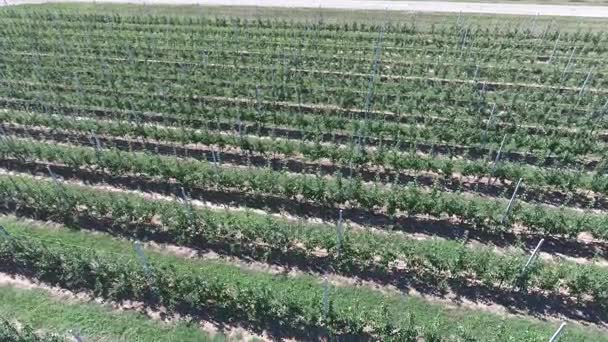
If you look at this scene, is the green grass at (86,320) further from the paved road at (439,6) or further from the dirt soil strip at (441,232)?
the paved road at (439,6)

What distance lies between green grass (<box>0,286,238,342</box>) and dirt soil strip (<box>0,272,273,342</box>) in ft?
0.34

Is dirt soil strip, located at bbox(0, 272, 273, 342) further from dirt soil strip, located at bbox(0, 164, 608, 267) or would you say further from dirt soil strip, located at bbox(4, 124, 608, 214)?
dirt soil strip, located at bbox(4, 124, 608, 214)

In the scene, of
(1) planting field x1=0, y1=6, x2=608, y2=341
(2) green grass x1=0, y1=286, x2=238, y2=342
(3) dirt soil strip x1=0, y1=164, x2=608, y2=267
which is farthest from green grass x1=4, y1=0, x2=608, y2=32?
(2) green grass x1=0, y1=286, x2=238, y2=342

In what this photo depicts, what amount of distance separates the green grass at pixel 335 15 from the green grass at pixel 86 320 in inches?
826

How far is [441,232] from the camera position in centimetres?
1348

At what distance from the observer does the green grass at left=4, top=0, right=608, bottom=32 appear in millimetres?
26688

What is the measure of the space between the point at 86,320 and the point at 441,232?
996cm

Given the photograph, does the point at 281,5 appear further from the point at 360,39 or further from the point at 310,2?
the point at 360,39

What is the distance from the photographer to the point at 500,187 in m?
15.1

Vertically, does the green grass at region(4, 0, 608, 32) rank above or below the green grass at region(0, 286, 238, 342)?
above

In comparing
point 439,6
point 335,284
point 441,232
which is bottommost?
point 335,284

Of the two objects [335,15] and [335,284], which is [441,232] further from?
[335,15]

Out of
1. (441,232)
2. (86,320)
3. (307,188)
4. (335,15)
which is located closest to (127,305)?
(86,320)

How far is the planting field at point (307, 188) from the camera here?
11.3 m
